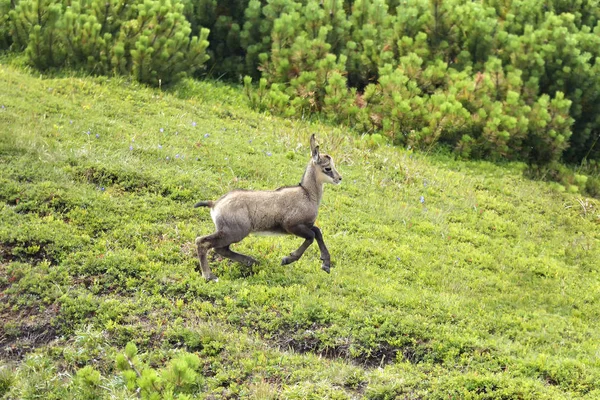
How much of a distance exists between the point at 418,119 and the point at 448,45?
8.61 ft

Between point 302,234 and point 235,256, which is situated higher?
point 302,234

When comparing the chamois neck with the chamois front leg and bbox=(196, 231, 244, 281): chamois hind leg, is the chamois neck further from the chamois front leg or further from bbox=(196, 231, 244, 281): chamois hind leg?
the chamois front leg

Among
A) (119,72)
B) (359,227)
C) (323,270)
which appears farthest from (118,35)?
(323,270)

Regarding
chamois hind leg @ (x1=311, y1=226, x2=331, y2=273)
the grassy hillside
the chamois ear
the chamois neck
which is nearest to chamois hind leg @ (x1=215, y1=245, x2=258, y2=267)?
the grassy hillside

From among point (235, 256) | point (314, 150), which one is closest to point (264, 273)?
point (235, 256)

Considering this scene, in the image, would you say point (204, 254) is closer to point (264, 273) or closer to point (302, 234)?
point (264, 273)

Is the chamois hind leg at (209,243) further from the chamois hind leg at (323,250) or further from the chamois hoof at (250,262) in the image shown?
the chamois hind leg at (323,250)

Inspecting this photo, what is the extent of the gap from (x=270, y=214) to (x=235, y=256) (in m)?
0.78

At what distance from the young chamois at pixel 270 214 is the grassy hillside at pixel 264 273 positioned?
1.25 ft

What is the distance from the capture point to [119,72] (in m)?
18.1

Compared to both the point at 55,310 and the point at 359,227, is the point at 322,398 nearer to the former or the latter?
the point at 55,310

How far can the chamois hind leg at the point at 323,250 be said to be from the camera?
34.2ft

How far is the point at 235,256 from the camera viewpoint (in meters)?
10.5

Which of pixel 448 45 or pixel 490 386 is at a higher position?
pixel 448 45
